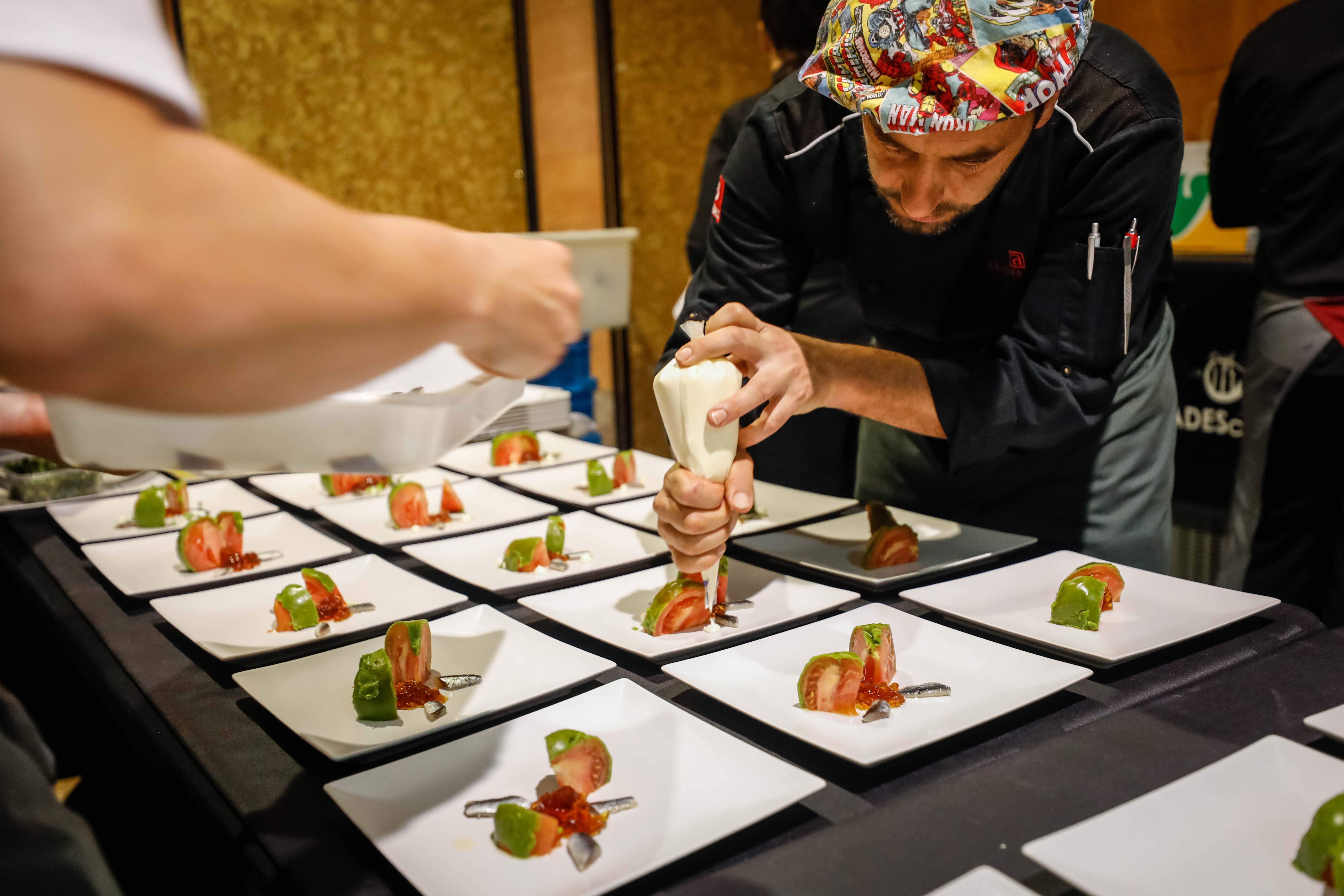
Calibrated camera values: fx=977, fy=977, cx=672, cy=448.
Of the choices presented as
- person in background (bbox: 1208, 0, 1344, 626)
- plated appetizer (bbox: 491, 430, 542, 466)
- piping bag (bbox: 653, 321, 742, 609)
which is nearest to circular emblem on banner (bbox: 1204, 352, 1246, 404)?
person in background (bbox: 1208, 0, 1344, 626)

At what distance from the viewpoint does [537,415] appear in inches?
127

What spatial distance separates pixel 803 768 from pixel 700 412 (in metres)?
0.52

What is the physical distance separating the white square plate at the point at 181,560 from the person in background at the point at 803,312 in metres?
1.46

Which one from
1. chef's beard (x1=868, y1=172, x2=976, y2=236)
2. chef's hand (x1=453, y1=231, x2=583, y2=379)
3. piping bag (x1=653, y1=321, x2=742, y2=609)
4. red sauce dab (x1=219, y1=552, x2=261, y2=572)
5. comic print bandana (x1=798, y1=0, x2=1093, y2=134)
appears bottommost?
red sauce dab (x1=219, y1=552, x2=261, y2=572)

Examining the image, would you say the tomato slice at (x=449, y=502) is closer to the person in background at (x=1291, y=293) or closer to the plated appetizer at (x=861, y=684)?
the plated appetizer at (x=861, y=684)

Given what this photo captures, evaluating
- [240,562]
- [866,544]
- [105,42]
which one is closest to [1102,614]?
[866,544]

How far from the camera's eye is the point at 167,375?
1.94 ft

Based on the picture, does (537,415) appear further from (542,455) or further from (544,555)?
(544,555)

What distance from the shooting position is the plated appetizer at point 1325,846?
0.84m

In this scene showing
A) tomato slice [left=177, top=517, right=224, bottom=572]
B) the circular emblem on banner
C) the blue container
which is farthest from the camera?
the blue container

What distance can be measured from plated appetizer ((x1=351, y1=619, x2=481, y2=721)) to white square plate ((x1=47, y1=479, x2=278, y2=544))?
1.10 m

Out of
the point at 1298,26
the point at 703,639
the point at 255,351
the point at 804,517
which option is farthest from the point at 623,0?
A: the point at 255,351

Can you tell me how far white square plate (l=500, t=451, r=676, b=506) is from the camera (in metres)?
2.40

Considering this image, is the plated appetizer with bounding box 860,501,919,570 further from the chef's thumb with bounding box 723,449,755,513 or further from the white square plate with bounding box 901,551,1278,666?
the chef's thumb with bounding box 723,449,755,513
